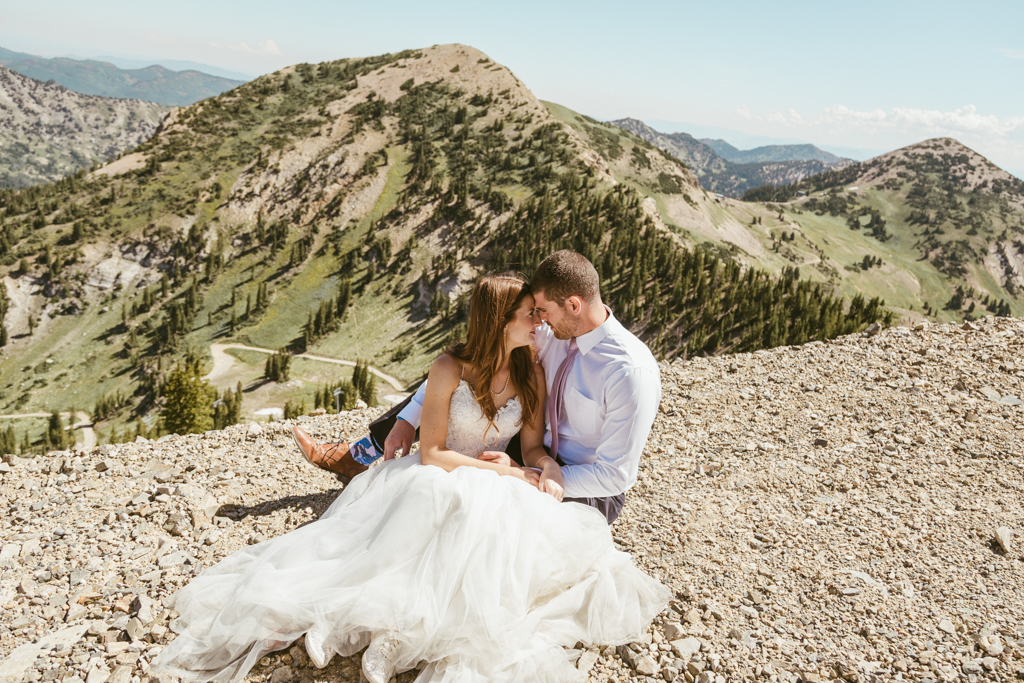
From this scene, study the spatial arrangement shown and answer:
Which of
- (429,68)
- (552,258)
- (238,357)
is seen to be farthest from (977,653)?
(429,68)

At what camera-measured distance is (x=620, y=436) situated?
593 cm

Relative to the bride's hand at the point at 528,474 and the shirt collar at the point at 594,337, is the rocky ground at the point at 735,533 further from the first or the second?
the shirt collar at the point at 594,337

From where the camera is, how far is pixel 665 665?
5.41 m

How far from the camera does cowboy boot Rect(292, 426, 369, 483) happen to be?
26.6 ft

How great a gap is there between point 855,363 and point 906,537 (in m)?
7.02

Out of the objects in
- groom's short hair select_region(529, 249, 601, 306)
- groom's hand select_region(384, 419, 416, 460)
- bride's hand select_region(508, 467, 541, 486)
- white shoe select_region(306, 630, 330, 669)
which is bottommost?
white shoe select_region(306, 630, 330, 669)

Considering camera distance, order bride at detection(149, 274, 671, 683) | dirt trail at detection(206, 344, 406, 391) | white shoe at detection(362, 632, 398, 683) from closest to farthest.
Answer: white shoe at detection(362, 632, 398, 683) < bride at detection(149, 274, 671, 683) < dirt trail at detection(206, 344, 406, 391)

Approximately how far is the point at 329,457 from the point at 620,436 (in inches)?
178

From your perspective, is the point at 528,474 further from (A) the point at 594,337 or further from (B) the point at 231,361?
(B) the point at 231,361

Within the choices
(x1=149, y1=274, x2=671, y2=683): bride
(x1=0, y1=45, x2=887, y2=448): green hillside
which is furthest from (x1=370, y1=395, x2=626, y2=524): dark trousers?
(x1=0, y1=45, x2=887, y2=448): green hillside

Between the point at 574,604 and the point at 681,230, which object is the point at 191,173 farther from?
the point at 574,604

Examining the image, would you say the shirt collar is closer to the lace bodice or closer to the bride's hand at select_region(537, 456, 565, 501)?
the lace bodice

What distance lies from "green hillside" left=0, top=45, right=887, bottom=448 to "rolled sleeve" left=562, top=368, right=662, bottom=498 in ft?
150

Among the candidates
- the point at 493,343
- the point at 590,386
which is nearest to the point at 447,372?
the point at 493,343
